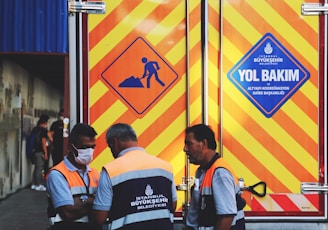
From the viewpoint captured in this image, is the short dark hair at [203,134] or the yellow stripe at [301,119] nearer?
the short dark hair at [203,134]

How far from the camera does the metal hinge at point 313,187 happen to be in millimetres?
3971

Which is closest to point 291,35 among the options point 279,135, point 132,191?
point 279,135

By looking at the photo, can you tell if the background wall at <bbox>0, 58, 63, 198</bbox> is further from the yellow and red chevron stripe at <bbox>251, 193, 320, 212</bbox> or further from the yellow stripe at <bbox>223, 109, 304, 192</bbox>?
the yellow and red chevron stripe at <bbox>251, 193, 320, 212</bbox>

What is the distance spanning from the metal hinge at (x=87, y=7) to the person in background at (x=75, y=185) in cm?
89

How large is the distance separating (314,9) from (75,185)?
205 centimetres

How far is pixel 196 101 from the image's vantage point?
158 inches

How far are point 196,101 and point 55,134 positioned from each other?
23.4 ft

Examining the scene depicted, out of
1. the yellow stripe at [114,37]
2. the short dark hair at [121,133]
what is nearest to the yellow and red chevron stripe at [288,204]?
the short dark hair at [121,133]

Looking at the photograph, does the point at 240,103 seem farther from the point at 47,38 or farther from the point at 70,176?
the point at 47,38

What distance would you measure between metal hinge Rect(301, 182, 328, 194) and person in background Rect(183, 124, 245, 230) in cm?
61

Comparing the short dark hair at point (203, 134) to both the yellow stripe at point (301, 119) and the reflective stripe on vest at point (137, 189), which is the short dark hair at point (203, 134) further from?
the yellow stripe at point (301, 119)

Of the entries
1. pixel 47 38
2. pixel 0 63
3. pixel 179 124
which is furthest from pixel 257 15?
pixel 0 63

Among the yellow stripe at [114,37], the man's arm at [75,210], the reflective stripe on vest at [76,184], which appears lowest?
the man's arm at [75,210]

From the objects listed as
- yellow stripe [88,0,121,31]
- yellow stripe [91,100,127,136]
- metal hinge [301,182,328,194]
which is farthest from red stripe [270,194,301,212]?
yellow stripe [88,0,121,31]
